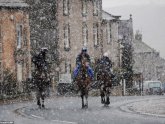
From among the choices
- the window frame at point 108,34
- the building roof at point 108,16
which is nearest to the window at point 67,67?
the window frame at point 108,34

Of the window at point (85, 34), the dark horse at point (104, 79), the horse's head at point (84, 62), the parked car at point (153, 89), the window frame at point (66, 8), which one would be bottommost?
the parked car at point (153, 89)

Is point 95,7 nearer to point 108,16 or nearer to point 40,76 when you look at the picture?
point 108,16

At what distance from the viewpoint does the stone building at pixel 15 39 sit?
153ft

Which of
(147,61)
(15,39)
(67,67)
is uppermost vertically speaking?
(147,61)

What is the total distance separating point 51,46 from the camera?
2352 inches

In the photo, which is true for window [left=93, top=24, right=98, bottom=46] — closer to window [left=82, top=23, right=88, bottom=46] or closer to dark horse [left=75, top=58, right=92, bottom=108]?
window [left=82, top=23, right=88, bottom=46]

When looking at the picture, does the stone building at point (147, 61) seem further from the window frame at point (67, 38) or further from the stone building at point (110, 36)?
the window frame at point (67, 38)

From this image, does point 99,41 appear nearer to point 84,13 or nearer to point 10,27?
point 84,13

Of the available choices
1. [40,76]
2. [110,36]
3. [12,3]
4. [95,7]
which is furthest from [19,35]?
[40,76]

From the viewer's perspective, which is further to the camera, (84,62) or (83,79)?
(83,79)

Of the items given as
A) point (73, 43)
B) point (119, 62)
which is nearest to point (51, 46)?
point (73, 43)

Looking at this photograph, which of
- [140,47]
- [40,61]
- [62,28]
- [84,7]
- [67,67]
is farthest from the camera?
[140,47]

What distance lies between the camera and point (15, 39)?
47.7 m

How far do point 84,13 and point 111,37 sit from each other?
7.79 meters
